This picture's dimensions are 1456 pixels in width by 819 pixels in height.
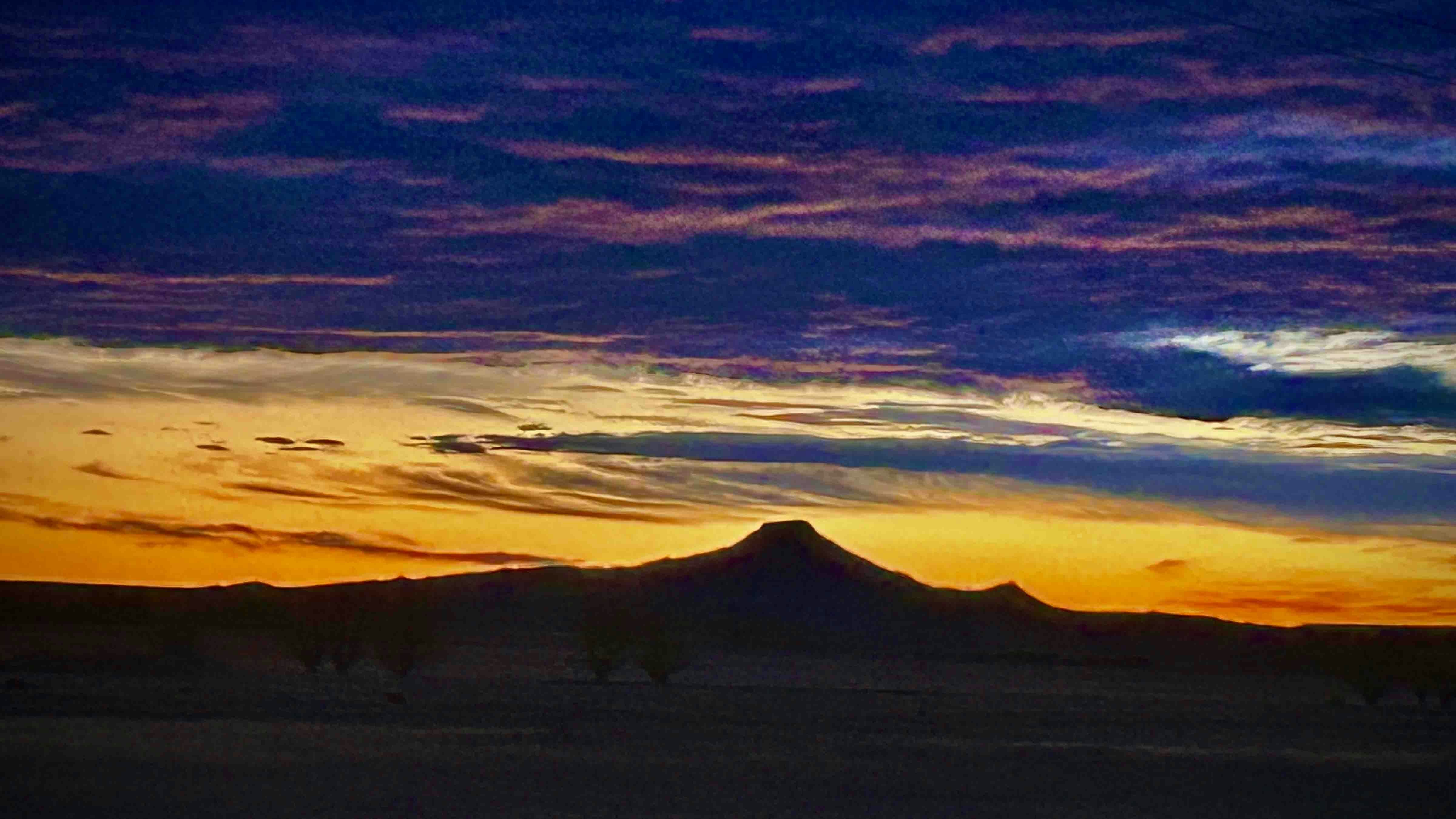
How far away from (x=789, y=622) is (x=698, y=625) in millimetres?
11784

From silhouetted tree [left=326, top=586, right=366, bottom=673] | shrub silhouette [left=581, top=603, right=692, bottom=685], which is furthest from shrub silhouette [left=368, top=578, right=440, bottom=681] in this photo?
shrub silhouette [left=581, top=603, right=692, bottom=685]

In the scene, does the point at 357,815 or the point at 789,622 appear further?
the point at 789,622

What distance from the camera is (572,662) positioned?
11019 centimetres

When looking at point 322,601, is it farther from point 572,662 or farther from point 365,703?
point 365,703

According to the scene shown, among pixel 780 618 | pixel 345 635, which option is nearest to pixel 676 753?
pixel 345 635

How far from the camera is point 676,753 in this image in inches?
1400

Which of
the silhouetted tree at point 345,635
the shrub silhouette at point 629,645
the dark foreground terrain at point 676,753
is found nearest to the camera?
the dark foreground terrain at point 676,753

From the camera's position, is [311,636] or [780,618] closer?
[311,636]

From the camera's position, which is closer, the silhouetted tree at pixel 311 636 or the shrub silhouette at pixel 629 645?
the shrub silhouette at pixel 629 645

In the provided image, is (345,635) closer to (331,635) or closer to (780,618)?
(331,635)

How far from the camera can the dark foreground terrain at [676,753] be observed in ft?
85.5

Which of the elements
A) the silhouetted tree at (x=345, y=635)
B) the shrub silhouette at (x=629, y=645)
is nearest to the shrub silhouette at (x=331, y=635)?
the silhouetted tree at (x=345, y=635)

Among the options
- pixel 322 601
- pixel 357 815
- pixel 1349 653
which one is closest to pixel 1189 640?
pixel 1349 653

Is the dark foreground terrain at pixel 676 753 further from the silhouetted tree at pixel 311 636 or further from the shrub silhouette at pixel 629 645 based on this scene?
the silhouetted tree at pixel 311 636
